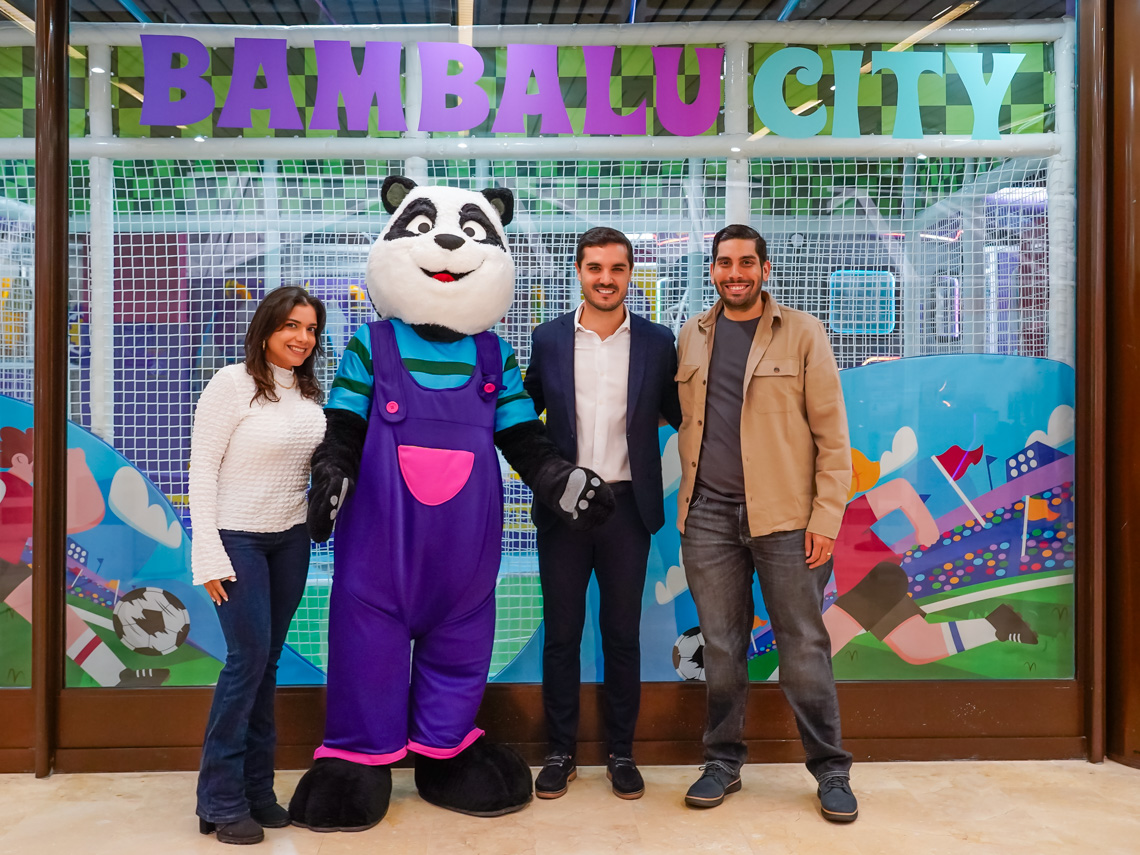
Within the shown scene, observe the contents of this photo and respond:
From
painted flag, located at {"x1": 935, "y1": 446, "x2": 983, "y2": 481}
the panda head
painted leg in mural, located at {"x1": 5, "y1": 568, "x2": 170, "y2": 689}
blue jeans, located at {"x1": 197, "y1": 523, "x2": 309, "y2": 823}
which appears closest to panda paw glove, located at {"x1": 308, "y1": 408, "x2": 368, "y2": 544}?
blue jeans, located at {"x1": 197, "y1": 523, "x2": 309, "y2": 823}

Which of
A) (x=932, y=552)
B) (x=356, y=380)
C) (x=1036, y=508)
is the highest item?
(x=356, y=380)

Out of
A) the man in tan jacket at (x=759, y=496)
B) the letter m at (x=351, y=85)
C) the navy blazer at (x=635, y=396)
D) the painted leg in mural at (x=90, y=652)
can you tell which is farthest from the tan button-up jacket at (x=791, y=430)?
the painted leg in mural at (x=90, y=652)

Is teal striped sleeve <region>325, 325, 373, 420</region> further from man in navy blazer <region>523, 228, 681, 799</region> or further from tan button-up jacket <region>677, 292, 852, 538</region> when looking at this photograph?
tan button-up jacket <region>677, 292, 852, 538</region>

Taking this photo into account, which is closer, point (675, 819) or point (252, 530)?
point (252, 530)

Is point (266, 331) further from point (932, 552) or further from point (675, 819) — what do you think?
point (932, 552)

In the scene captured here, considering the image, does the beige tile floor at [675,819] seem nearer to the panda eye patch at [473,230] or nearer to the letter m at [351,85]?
the panda eye patch at [473,230]

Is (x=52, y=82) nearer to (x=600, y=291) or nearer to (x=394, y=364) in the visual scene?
(x=394, y=364)

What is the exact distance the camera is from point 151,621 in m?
2.88

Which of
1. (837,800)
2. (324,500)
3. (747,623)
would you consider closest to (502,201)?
(324,500)

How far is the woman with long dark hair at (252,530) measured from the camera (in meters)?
2.19

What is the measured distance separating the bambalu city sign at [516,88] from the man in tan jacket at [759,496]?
747 mm

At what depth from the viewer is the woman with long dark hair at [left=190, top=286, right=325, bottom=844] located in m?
2.19

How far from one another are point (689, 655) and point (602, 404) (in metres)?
0.98

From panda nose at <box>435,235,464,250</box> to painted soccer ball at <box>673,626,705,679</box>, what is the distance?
1.49m
